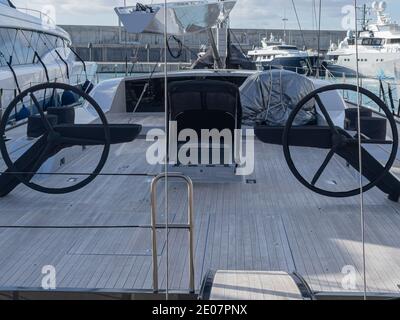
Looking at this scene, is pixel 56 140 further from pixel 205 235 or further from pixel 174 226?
pixel 174 226

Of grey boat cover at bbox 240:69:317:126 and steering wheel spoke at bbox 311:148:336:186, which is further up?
grey boat cover at bbox 240:69:317:126

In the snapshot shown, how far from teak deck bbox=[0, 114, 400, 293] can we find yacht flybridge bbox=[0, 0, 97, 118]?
825 cm

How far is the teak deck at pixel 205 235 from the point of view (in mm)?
3617

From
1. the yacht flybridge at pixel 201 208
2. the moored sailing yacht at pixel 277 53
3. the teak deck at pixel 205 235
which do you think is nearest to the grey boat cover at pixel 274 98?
the yacht flybridge at pixel 201 208

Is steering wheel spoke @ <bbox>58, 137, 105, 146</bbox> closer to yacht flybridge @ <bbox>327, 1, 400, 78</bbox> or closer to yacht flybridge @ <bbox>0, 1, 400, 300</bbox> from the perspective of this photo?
yacht flybridge @ <bbox>0, 1, 400, 300</bbox>

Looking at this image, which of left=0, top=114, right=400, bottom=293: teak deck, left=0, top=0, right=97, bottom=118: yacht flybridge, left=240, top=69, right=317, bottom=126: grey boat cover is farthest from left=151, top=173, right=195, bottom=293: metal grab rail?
left=0, top=0, right=97, bottom=118: yacht flybridge

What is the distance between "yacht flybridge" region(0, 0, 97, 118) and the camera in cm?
1569

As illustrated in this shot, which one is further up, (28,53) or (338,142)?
(28,53)

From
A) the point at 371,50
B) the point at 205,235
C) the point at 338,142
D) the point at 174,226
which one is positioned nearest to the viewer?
the point at 174,226

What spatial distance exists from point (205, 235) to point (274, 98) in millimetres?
3784

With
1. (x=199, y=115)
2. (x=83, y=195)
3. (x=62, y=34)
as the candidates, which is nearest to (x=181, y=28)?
(x=199, y=115)

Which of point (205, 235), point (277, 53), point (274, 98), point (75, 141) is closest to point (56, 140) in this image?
point (75, 141)

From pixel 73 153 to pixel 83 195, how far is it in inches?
63.2

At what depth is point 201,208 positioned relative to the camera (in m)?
5.03
